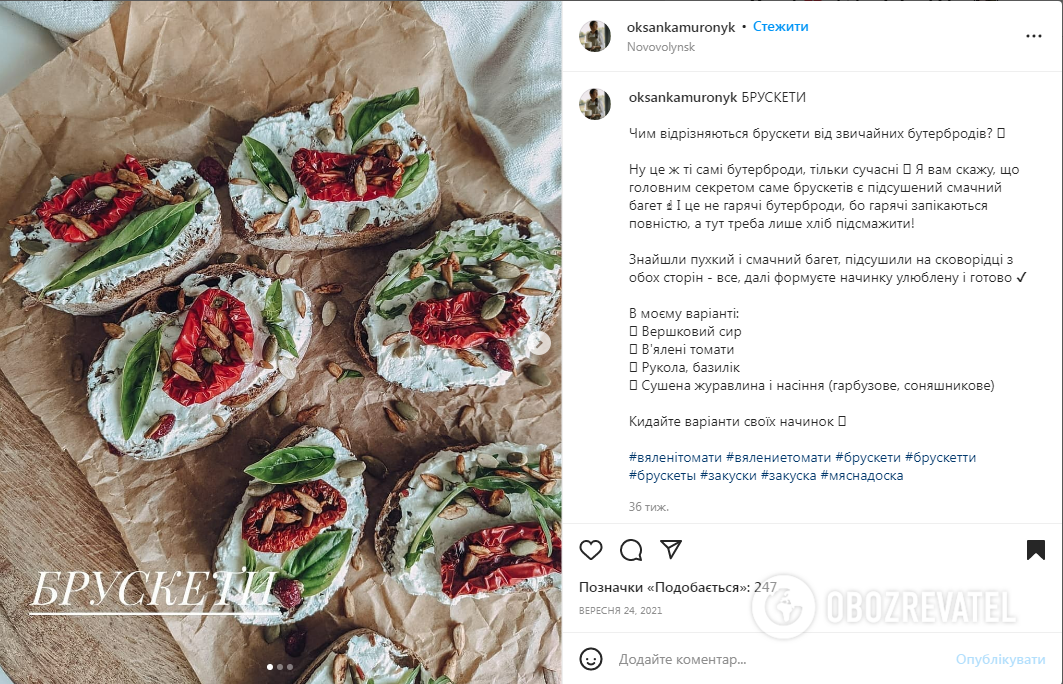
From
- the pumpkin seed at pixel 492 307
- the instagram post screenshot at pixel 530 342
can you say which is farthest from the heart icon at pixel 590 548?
the pumpkin seed at pixel 492 307

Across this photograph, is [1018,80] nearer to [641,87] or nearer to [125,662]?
[641,87]

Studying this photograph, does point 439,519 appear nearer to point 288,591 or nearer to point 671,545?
point 288,591

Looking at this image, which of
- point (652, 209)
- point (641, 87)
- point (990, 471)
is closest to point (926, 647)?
point (990, 471)

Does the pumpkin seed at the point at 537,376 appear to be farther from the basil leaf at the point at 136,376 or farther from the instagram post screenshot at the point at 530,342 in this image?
the basil leaf at the point at 136,376

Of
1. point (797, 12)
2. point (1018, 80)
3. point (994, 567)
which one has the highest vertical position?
point (797, 12)

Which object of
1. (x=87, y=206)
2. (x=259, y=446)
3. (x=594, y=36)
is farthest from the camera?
(x=259, y=446)

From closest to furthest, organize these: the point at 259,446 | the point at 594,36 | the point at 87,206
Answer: the point at 594,36
the point at 87,206
the point at 259,446

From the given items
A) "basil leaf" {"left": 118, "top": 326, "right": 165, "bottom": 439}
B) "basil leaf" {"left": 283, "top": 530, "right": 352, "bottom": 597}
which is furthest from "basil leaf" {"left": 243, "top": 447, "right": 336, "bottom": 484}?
"basil leaf" {"left": 118, "top": 326, "right": 165, "bottom": 439}

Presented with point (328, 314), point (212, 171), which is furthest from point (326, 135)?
point (328, 314)
